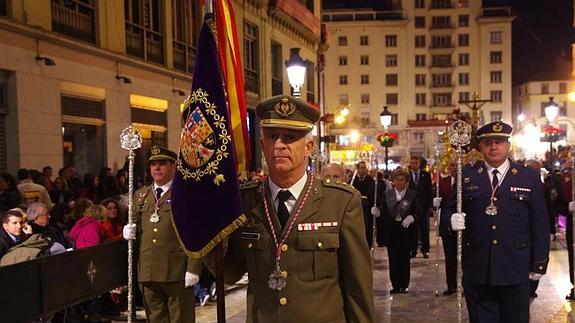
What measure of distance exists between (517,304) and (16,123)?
991 centimetres

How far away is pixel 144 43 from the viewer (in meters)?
16.4

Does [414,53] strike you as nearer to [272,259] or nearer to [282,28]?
[282,28]

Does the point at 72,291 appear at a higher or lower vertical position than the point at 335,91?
lower

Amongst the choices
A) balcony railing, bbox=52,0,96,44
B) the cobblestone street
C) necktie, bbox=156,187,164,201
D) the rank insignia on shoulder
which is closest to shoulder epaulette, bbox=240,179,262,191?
the rank insignia on shoulder

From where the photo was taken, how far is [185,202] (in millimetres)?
3684

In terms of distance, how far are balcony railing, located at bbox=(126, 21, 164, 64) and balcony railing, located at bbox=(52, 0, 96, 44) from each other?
1732 millimetres

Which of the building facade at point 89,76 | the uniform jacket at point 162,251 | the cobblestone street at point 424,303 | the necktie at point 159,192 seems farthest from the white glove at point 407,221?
the building facade at point 89,76

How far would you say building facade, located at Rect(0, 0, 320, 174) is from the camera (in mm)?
11148

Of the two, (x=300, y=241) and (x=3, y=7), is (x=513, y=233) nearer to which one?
(x=300, y=241)

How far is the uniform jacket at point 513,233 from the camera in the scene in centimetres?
529

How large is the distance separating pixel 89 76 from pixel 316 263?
11.9 meters

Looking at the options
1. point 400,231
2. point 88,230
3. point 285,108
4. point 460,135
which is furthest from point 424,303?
point 285,108

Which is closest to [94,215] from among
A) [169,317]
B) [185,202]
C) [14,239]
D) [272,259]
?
[14,239]

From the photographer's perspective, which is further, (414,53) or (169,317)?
(414,53)
